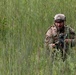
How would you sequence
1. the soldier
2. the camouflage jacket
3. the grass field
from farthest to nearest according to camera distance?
the camouflage jacket < the soldier < the grass field

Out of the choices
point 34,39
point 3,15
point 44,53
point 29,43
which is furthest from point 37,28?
point 44,53

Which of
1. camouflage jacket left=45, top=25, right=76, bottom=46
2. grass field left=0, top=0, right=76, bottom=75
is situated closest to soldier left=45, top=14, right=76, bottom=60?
camouflage jacket left=45, top=25, right=76, bottom=46

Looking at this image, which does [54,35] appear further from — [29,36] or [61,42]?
[29,36]

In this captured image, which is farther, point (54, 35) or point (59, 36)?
point (54, 35)

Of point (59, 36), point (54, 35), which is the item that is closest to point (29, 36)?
point (54, 35)

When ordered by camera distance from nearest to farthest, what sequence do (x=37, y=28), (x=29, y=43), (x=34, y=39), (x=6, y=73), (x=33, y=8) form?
1. (x=6, y=73)
2. (x=29, y=43)
3. (x=34, y=39)
4. (x=37, y=28)
5. (x=33, y=8)

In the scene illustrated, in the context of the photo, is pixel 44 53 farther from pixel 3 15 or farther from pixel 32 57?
pixel 3 15

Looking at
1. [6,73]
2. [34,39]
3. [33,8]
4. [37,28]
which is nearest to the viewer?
[6,73]

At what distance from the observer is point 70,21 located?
18.8 feet

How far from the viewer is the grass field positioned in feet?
11.8

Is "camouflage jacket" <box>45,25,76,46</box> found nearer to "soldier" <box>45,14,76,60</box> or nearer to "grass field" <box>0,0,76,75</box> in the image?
"soldier" <box>45,14,76,60</box>

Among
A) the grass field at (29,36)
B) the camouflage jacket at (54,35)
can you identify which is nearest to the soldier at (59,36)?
the camouflage jacket at (54,35)

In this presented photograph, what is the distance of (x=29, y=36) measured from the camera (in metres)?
5.19

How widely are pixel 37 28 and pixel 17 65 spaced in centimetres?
197
